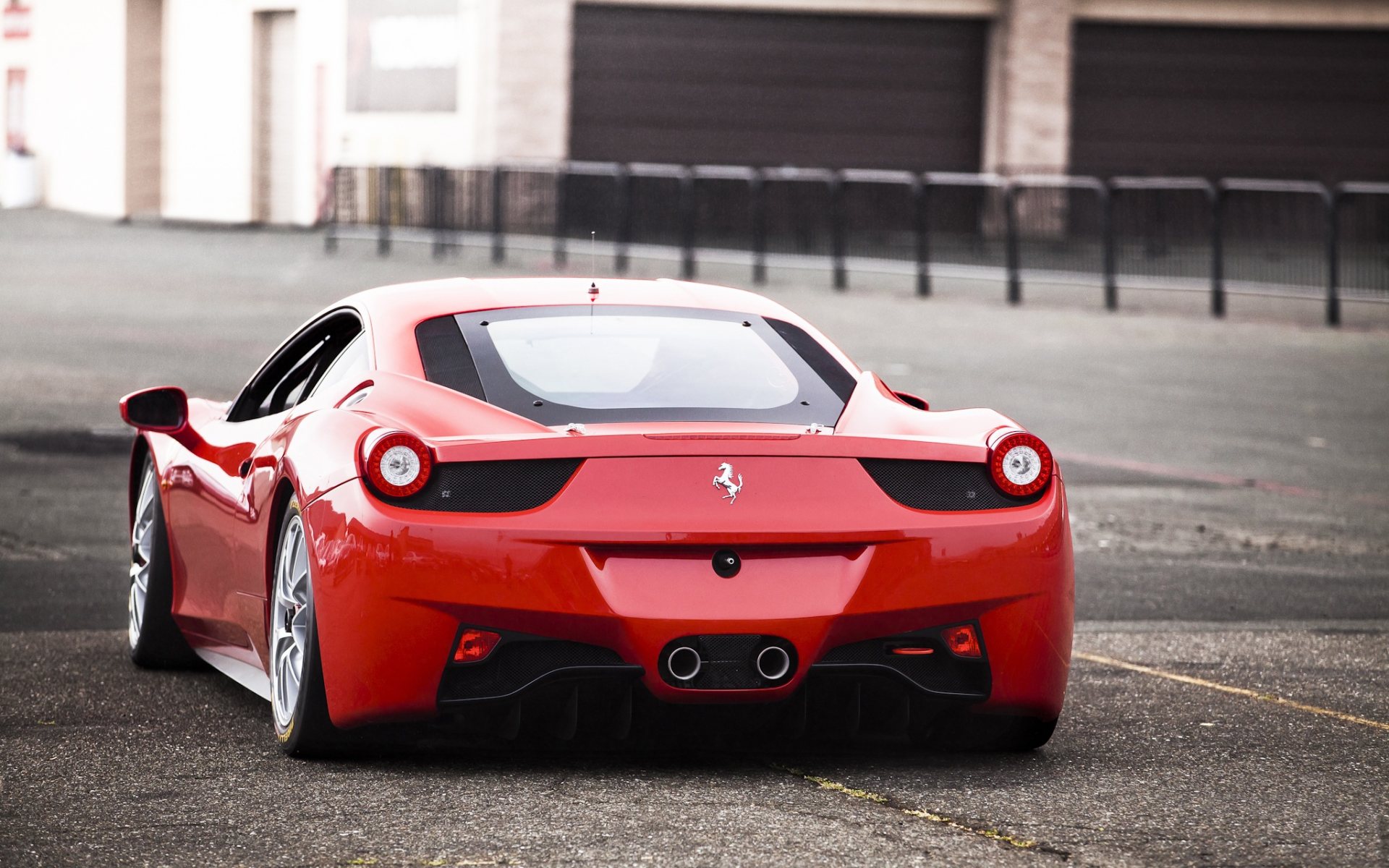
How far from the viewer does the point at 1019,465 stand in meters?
5.13

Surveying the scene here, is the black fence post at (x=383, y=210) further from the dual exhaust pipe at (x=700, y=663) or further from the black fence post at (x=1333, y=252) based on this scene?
the dual exhaust pipe at (x=700, y=663)

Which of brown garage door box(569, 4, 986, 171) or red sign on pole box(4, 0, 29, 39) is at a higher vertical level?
red sign on pole box(4, 0, 29, 39)

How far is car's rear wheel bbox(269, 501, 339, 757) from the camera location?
503cm

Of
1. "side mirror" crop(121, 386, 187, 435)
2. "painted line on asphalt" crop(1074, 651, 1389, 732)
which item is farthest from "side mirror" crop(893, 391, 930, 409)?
"side mirror" crop(121, 386, 187, 435)

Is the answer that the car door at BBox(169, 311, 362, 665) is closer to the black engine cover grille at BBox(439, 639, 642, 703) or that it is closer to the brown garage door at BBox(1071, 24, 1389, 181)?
the black engine cover grille at BBox(439, 639, 642, 703)

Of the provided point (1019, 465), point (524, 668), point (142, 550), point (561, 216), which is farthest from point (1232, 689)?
point (561, 216)

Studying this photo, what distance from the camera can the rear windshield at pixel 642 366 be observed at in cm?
528

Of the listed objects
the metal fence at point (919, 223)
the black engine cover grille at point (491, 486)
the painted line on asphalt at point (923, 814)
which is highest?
the metal fence at point (919, 223)

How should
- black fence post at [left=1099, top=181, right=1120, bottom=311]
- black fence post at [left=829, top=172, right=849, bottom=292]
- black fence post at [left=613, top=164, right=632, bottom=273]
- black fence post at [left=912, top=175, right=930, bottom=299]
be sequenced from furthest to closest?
1. black fence post at [left=613, top=164, right=632, bottom=273]
2. black fence post at [left=829, top=172, right=849, bottom=292]
3. black fence post at [left=912, top=175, right=930, bottom=299]
4. black fence post at [left=1099, top=181, right=1120, bottom=311]

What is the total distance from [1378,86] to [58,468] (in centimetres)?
2745

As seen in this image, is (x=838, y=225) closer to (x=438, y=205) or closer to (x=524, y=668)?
(x=438, y=205)

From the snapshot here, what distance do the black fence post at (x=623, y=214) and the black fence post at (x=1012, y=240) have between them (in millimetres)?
4545

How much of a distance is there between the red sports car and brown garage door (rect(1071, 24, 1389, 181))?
29.0 meters

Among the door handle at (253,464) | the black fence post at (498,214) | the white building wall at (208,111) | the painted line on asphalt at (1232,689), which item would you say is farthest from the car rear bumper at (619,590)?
the white building wall at (208,111)
